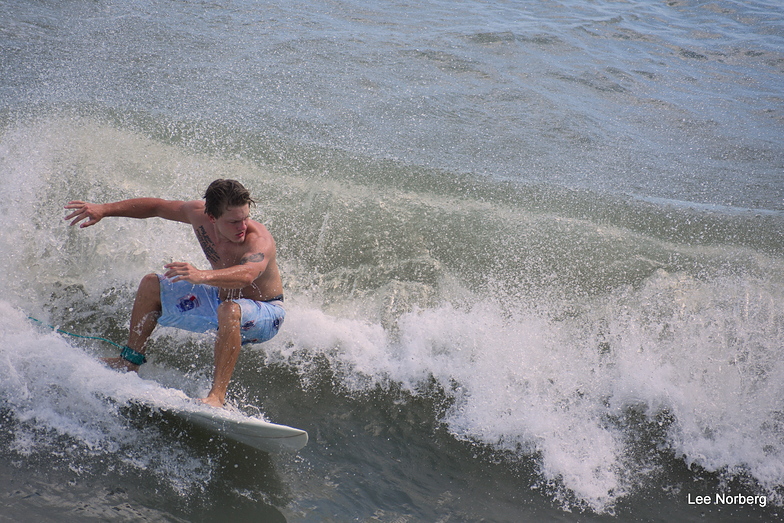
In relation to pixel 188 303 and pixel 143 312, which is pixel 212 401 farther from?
pixel 143 312

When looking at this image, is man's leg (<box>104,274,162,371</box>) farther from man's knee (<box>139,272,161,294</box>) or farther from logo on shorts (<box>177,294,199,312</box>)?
logo on shorts (<box>177,294,199,312</box>)

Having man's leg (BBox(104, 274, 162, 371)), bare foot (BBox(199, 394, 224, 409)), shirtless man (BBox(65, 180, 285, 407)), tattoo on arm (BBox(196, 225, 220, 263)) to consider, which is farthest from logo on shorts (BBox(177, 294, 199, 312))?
bare foot (BBox(199, 394, 224, 409))

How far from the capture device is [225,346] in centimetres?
359

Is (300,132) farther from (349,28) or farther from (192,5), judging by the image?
(192,5)

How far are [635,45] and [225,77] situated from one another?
874 cm

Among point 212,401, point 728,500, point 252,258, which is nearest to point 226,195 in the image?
point 252,258

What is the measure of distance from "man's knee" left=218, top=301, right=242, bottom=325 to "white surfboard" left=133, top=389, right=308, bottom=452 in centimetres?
50

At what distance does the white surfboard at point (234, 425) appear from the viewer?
10.7 ft

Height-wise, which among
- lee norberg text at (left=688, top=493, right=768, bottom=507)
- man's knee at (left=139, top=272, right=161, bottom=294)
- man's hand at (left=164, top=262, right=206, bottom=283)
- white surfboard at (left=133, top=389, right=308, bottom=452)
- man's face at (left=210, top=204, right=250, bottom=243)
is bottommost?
lee norberg text at (left=688, top=493, right=768, bottom=507)

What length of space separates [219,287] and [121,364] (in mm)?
826

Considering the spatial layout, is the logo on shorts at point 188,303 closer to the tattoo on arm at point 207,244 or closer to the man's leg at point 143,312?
the man's leg at point 143,312

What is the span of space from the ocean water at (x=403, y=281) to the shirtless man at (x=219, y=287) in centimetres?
36

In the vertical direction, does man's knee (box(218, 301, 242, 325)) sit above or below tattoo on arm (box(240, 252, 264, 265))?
below

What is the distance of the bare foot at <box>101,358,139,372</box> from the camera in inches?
148
